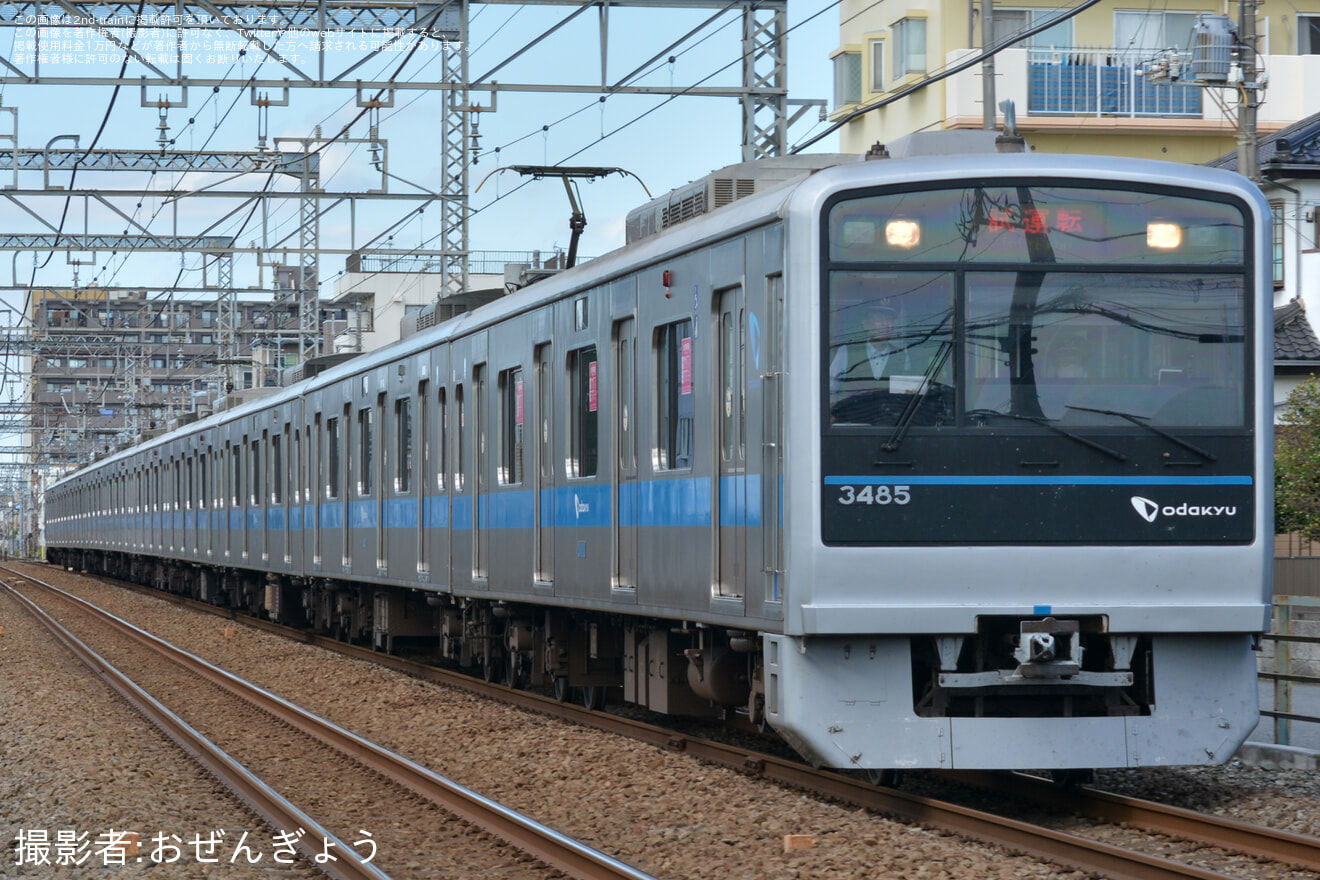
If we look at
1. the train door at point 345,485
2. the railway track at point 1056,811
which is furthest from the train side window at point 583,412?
the train door at point 345,485

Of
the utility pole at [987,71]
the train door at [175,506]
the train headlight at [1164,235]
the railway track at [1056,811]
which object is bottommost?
the railway track at [1056,811]

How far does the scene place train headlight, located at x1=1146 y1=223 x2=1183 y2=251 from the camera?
805 cm

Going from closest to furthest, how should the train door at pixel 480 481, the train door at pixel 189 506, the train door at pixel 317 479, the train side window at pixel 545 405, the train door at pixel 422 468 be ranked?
1. the train side window at pixel 545 405
2. the train door at pixel 480 481
3. the train door at pixel 422 468
4. the train door at pixel 317 479
5. the train door at pixel 189 506

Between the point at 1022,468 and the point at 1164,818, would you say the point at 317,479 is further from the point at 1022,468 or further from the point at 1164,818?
the point at 1164,818

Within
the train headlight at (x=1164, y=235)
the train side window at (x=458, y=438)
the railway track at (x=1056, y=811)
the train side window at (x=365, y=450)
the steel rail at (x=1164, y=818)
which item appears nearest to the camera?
the railway track at (x=1056, y=811)

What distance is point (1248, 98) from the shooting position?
41.2ft

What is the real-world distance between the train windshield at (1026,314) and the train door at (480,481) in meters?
5.84

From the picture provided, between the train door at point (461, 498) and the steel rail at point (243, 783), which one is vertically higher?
the train door at point (461, 498)

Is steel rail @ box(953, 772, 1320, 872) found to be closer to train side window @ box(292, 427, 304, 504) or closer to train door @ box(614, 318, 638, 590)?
train door @ box(614, 318, 638, 590)

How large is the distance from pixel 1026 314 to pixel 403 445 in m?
8.94

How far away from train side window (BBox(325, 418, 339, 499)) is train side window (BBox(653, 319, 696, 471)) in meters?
9.64

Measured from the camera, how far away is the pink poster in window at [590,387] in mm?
10880

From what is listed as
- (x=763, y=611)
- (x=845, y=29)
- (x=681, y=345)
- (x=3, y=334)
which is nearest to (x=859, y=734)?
(x=763, y=611)

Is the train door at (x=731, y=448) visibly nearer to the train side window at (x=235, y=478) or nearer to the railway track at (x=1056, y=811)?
the railway track at (x=1056, y=811)
